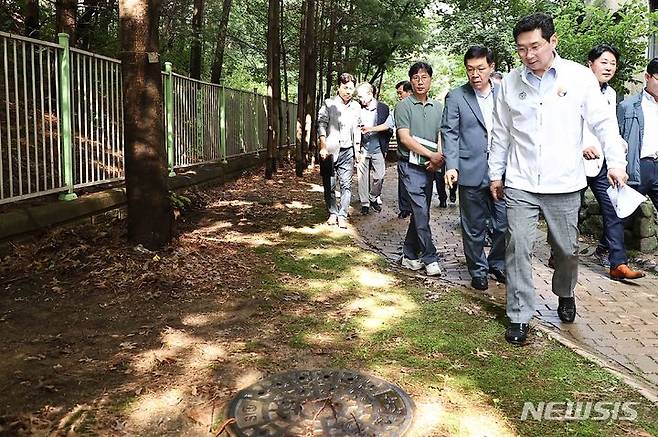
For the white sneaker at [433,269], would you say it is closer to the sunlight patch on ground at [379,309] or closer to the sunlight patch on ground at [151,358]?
the sunlight patch on ground at [379,309]

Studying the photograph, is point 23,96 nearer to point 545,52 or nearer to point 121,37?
point 121,37

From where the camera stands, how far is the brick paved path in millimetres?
4211

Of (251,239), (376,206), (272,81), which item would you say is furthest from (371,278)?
(272,81)

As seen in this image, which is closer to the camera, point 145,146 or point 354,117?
point 145,146

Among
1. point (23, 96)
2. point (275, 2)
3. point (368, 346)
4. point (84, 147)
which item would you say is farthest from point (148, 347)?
point (275, 2)

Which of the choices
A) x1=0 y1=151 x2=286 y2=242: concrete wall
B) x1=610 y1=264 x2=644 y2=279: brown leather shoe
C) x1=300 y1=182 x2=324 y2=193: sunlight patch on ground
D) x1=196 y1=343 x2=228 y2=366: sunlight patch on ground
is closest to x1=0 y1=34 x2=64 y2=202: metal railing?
x1=0 y1=151 x2=286 y2=242: concrete wall

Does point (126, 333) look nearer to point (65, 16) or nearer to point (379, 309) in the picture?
point (379, 309)

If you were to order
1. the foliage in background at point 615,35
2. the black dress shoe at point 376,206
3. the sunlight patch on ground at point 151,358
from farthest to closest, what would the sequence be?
the black dress shoe at point 376,206, the foliage in background at point 615,35, the sunlight patch on ground at point 151,358

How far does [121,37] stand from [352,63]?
65.0ft

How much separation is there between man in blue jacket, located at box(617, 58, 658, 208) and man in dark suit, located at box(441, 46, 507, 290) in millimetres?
1759

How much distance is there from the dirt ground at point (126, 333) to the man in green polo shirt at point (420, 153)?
160 cm

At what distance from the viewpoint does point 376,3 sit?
2125cm

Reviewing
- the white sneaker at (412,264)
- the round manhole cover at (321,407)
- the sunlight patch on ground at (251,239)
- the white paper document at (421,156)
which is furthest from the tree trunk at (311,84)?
the round manhole cover at (321,407)

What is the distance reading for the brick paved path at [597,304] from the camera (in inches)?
166
